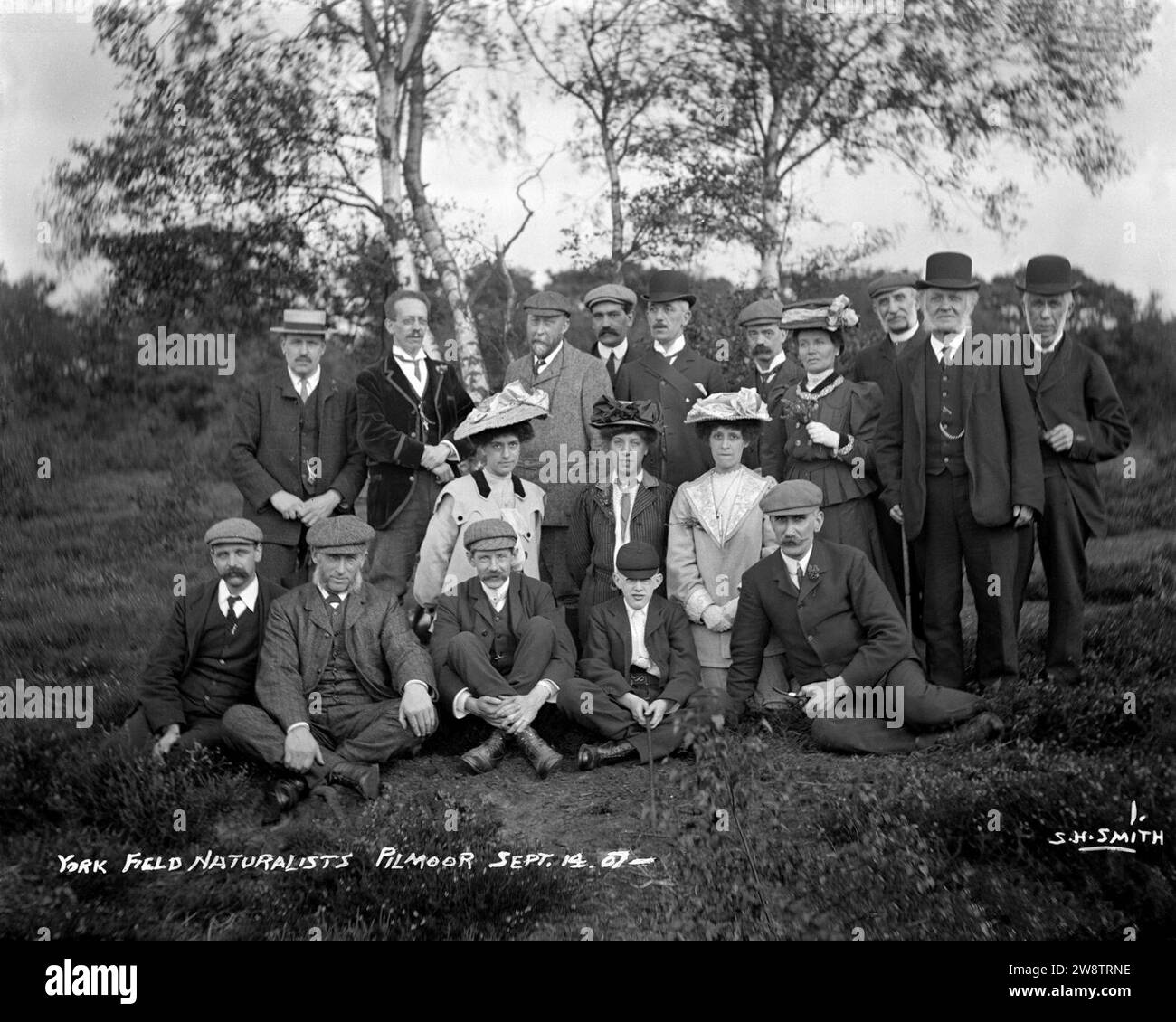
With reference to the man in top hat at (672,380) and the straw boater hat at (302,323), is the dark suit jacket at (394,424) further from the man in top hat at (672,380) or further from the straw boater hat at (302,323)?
the man in top hat at (672,380)

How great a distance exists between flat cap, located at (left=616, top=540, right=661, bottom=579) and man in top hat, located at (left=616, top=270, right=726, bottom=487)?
82 centimetres

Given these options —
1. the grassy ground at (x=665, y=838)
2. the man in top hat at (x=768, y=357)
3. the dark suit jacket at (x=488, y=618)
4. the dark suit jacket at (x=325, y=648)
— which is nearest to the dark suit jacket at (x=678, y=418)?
the man in top hat at (x=768, y=357)

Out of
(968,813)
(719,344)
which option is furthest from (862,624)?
(719,344)

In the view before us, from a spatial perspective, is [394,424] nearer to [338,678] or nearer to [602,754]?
[338,678]

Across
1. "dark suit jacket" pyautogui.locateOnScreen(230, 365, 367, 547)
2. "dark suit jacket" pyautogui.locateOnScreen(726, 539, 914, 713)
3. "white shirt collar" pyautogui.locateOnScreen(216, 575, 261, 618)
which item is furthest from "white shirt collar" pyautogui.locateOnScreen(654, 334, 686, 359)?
"white shirt collar" pyautogui.locateOnScreen(216, 575, 261, 618)

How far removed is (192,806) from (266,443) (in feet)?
6.96

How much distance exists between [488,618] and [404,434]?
1.26 meters

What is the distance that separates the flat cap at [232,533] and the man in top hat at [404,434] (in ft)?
3.39

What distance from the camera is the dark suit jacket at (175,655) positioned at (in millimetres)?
5648

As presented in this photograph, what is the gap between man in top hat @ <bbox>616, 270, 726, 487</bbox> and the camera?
22.2 feet

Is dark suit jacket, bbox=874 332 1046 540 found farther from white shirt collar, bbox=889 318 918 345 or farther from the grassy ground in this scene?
the grassy ground
